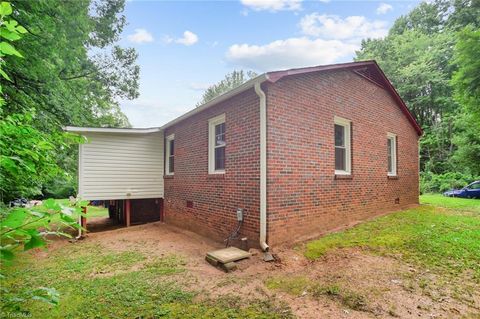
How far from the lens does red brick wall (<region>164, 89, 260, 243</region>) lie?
590cm

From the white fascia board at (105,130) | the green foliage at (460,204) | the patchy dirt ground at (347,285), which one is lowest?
the patchy dirt ground at (347,285)

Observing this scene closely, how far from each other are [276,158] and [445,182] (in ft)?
73.4

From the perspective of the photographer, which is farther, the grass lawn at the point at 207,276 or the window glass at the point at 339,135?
the window glass at the point at 339,135

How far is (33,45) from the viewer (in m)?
6.32

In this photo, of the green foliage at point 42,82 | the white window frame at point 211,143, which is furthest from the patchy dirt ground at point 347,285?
the green foliage at point 42,82

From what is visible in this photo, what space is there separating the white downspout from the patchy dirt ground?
0.41 metres

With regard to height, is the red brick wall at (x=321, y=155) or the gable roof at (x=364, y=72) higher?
the gable roof at (x=364, y=72)

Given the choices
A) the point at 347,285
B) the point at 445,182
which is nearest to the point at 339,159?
the point at 347,285

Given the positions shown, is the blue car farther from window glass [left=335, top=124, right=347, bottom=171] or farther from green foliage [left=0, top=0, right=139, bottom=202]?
green foliage [left=0, top=0, right=139, bottom=202]

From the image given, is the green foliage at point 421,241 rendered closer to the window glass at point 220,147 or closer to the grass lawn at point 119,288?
the grass lawn at point 119,288

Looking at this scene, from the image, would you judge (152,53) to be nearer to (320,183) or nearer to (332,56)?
(320,183)

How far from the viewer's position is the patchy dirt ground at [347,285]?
10.8ft

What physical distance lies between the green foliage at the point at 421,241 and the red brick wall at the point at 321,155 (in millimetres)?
621

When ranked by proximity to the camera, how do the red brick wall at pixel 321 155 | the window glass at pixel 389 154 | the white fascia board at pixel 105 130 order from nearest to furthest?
the red brick wall at pixel 321 155 < the white fascia board at pixel 105 130 < the window glass at pixel 389 154
